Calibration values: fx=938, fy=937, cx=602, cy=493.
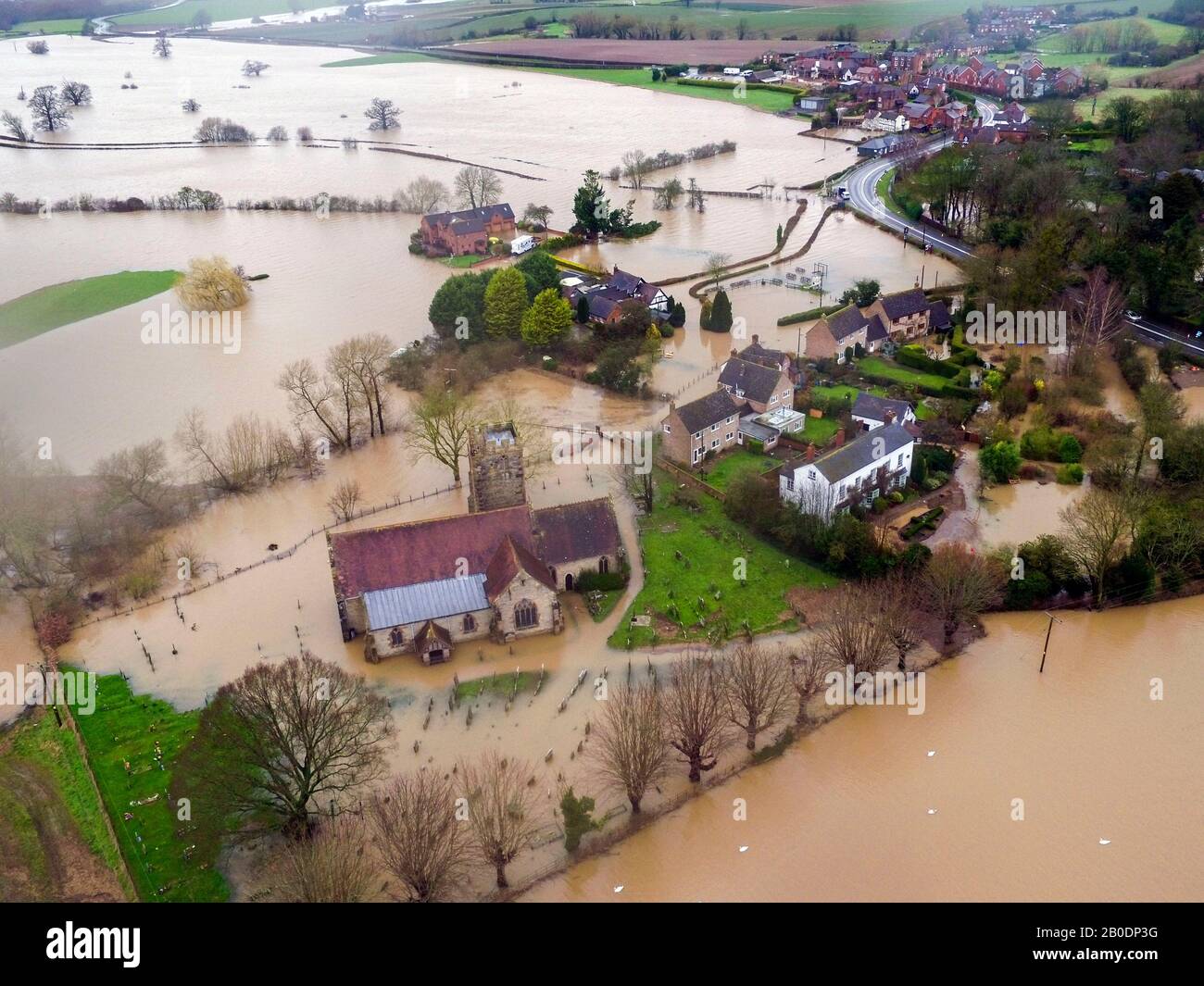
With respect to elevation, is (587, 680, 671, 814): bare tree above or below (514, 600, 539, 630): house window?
below

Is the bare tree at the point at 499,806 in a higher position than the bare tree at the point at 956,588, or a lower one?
lower

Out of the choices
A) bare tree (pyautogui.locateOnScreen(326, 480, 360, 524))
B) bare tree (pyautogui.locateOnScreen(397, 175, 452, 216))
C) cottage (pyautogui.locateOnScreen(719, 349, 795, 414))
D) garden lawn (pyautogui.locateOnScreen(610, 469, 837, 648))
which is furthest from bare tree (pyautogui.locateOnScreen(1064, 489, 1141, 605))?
bare tree (pyautogui.locateOnScreen(397, 175, 452, 216))

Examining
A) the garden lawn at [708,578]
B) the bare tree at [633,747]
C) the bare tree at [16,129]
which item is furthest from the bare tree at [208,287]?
the bare tree at [16,129]

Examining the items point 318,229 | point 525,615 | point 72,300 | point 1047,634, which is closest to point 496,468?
point 525,615

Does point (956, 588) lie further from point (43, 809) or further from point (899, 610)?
point (43, 809)

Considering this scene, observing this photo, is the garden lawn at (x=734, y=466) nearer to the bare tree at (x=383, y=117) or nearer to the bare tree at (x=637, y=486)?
the bare tree at (x=637, y=486)

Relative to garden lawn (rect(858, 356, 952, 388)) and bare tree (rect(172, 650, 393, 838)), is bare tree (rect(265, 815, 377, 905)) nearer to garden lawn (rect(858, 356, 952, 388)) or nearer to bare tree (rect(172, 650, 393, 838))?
bare tree (rect(172, 650, 393, 838))
